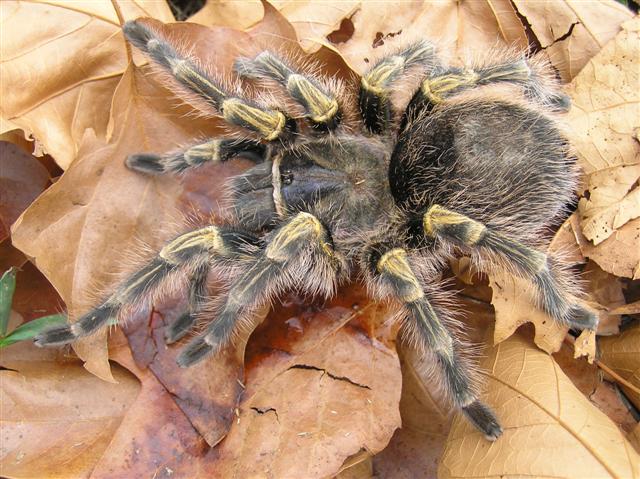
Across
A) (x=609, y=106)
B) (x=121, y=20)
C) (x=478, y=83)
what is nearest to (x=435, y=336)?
(x=478, y=83)

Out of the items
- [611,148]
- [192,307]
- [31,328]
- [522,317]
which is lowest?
[31,328]

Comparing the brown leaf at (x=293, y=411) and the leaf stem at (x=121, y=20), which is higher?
the leaf stem at (x=121, y=20)

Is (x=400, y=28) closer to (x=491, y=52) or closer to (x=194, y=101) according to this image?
(x=491, y=52)

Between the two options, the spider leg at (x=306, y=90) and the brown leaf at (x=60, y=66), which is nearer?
the spider leg at (x=306, y=90)

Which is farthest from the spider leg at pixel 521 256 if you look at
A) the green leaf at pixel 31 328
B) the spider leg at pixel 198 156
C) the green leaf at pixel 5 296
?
the green leaf at pixel 5 296

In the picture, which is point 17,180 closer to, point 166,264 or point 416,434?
point 166,264

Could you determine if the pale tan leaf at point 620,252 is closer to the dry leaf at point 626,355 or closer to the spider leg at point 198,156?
the dry leaf at point 626,355

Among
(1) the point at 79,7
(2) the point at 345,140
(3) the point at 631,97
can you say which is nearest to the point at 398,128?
(2) the point at 345,140
